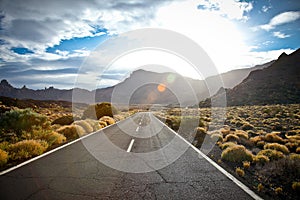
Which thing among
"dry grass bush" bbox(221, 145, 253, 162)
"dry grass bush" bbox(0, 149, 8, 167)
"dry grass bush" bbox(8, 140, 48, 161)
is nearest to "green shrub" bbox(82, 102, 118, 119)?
"dry grass bush" bbox(8, 140, 48, 161)

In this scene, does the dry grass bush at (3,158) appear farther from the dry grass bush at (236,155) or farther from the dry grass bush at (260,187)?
the dry grass bush at (236,155)

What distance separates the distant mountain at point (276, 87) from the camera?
67562 mm

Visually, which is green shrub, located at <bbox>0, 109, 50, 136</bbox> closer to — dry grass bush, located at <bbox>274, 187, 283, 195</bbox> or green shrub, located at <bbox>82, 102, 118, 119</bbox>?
dry grass bush, located at <bbox>274, 187, 283, 195</bbox>

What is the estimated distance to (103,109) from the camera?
1724 inches

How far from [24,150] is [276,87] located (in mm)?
85150

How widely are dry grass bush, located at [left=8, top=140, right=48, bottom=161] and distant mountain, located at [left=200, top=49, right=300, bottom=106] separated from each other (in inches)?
2639

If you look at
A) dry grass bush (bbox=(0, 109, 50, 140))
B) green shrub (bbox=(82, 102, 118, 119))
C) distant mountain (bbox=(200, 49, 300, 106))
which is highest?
distant mountain (bbox=(200, 49, 300, 106))

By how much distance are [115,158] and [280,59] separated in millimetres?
122601

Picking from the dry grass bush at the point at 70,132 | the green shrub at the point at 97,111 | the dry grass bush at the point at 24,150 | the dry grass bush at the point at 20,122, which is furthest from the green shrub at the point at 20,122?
the green shrub at the point at 97,111

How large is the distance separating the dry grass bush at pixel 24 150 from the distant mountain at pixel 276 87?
220 ft

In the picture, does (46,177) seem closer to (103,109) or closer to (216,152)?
(216,152)

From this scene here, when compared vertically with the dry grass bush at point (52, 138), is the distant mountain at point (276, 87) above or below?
above

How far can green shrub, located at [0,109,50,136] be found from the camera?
45.4 ft

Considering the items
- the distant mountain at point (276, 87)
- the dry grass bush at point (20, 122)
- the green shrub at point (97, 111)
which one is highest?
the distant mountain at point (276, 87)
